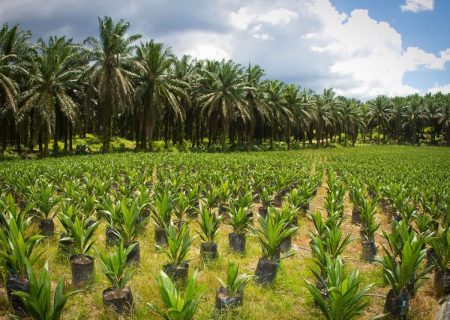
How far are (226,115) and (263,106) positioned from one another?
9.70 meters

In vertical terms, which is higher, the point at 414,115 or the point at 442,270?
→ the point at 414,115

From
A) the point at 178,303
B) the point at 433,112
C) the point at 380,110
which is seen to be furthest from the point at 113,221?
the point at 433,112

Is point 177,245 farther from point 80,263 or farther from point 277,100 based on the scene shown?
point 277,100

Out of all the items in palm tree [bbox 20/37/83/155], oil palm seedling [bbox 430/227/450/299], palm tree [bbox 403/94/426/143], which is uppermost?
→ palm tree [bbox 403/94/426/143]

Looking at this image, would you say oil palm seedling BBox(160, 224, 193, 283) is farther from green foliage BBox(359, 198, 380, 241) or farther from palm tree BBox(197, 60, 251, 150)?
palm tree BBox(197, 60, 251, 150)

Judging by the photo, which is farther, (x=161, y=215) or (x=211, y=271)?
(x=161, y=215)

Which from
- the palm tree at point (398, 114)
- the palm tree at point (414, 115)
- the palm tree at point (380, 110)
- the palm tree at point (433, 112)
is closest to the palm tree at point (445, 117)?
the palm tree at point (433, 112)

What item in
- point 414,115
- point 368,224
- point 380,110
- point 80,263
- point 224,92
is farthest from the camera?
point 414,115

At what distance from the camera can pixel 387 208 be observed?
10.8 metres

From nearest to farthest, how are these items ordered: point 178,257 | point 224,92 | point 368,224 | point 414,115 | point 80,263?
point 80,263 → point 178,257 → point 368,224 → point 224,92 → point 414,115

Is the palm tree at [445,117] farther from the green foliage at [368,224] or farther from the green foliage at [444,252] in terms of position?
the green foliage at [444,252]

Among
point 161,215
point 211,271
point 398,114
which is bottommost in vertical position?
point 211,271

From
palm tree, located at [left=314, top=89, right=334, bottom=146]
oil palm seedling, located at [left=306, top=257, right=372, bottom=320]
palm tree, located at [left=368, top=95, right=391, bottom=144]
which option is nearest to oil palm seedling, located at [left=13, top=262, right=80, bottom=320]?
oil palm seedling, located at [left=306, top=257, right=372, bottom=320]

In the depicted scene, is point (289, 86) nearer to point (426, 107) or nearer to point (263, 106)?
point (263, 106)
